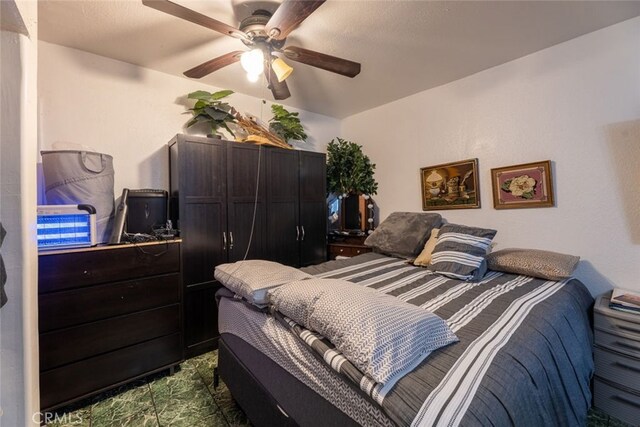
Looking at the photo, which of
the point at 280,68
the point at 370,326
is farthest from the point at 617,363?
the point at 280,68

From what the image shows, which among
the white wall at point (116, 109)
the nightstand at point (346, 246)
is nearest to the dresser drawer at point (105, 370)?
the white wall at point (116, 109)

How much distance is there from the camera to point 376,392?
76cm

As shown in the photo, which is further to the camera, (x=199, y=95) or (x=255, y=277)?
(x=199, y=95)

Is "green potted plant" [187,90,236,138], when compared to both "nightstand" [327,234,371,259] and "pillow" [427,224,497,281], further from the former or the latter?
"pillow" [427,224,497,281]

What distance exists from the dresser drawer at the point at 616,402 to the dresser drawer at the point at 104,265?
303 centimetres

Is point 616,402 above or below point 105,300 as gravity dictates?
below

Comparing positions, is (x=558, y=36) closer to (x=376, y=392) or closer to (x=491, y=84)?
(x=491, y=84)

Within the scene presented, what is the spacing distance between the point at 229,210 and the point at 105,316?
1190 millimetres

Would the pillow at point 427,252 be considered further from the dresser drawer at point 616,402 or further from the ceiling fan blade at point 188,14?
the ceiling fan blade at point 188,14

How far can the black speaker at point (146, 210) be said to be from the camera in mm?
2195

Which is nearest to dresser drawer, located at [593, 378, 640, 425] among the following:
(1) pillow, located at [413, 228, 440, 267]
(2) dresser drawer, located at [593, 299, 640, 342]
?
(2) dresser drawer, located at [593, 299, 640, 342]

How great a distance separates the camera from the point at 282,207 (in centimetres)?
291

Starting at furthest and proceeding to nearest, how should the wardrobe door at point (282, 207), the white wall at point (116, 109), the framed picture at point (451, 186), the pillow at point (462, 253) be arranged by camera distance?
the wardrobe door at point (282, 207), the framed picture at point (451, 186), the white wall at point (116, 109), the pillow at point (462, 253)

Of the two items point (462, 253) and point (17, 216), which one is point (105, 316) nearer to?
point (17, 216)
